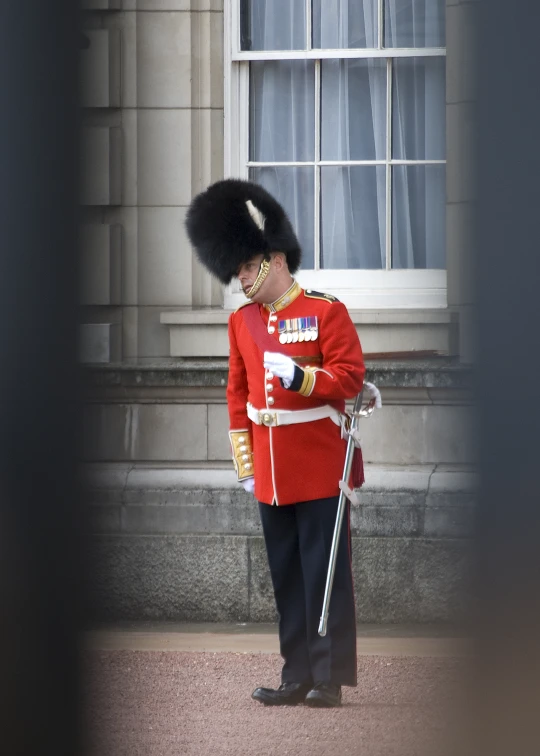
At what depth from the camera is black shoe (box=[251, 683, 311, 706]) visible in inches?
154

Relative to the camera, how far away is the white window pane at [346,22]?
18.2 feet

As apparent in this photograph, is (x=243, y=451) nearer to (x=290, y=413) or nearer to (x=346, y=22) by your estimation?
(x=290, y=413)

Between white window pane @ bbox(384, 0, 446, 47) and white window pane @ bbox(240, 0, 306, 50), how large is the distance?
39cm

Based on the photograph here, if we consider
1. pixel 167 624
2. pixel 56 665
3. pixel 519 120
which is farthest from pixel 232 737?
pixel 519 120

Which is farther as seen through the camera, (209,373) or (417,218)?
(417,218)

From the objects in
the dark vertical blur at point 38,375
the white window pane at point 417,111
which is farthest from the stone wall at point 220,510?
the dark vertical blur at point 38,375

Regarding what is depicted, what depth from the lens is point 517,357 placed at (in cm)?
113

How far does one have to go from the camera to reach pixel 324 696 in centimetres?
380

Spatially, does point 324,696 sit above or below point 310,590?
below

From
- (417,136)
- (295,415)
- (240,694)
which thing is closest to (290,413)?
(295,415)

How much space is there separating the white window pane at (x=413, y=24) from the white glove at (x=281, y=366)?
2.56m

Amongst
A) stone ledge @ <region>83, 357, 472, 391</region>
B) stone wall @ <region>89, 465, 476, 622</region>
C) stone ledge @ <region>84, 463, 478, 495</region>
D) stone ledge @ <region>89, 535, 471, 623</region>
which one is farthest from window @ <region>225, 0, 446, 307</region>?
stone ledge @ <region>89, 535, 471, 623</region>

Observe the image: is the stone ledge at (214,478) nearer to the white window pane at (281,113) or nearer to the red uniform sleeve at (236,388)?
the red uniform sleeve at (236,388)

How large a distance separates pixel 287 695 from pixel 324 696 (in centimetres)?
16
